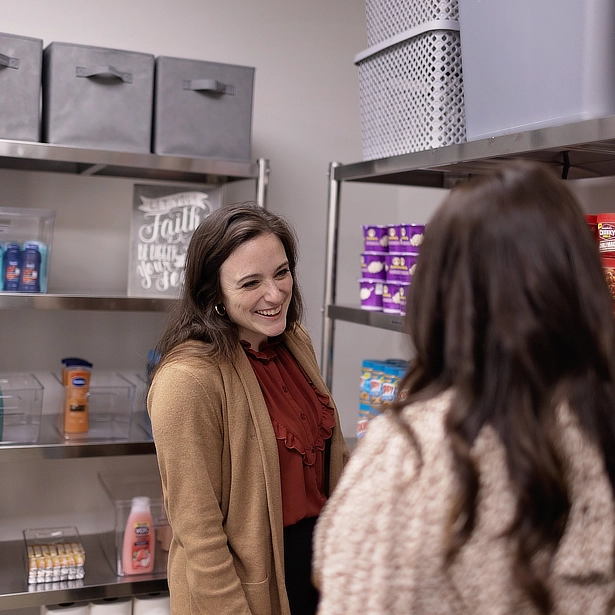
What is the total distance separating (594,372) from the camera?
2.89 feet

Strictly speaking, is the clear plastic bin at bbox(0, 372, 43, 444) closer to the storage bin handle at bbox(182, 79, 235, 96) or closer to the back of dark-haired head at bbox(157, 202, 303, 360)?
the back of dark-haired head at bbox(157, 202, 303, 360)

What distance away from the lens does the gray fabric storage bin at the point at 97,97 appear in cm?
242

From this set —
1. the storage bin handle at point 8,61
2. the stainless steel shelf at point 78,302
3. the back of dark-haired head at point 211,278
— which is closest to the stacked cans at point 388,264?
the back of dark-haired head at point 211,278

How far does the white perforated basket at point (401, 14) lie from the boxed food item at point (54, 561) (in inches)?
73.8

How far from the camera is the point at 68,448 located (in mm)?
2482

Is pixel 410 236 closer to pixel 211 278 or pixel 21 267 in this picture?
pixel 211 278

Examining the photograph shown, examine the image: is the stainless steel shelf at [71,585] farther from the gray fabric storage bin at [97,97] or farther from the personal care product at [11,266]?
the gray fabric storage bin at [97,97]

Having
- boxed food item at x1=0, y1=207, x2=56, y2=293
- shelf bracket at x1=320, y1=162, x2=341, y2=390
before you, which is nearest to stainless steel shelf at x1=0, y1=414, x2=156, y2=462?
boxed food item at x1=0, y1=207, x2=56, y2=293

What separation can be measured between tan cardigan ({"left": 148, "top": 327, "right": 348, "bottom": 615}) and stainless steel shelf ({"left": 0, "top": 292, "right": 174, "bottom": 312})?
821mm

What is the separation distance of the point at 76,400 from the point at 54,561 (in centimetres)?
52

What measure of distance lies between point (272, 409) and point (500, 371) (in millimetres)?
1015

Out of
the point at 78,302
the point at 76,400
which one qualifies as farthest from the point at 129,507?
the point at 78,302

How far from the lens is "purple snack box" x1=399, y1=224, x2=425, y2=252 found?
220cm

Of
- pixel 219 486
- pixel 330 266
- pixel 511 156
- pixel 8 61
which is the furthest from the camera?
pixel 330 266
